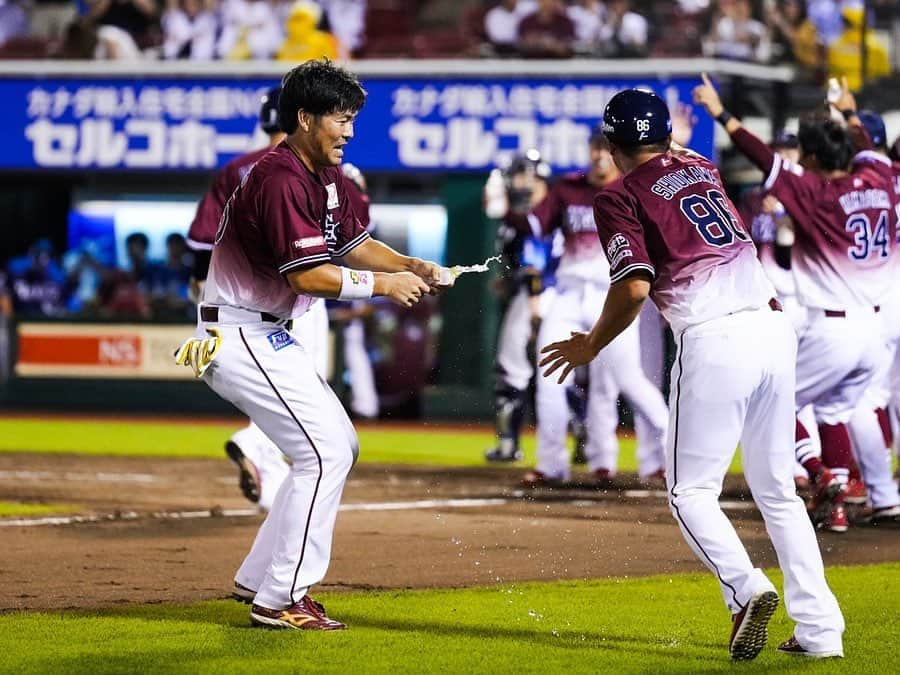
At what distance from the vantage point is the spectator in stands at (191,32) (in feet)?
70.9

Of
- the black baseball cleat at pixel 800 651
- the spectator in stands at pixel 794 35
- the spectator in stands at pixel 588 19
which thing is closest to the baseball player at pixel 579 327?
the black baseball cleat at pixel 800 651

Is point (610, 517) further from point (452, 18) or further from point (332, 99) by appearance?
point (452, 18)

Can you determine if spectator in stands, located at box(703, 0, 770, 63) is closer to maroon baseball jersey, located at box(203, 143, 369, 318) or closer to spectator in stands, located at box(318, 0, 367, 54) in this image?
spectator in stands, located at box(318, 0, 367, 54)

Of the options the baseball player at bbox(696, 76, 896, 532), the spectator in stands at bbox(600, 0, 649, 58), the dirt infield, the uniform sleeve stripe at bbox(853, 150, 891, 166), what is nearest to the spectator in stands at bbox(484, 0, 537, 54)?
the spectator in stands at bbox(600, 0, 649, 58)

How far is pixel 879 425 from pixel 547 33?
1070 cm

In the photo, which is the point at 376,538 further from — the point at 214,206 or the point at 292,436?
the point at 292,436

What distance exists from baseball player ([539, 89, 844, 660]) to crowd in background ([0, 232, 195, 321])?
47.9ft

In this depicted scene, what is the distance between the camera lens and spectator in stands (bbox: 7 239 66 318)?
21.9 m

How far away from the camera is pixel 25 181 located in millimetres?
24484

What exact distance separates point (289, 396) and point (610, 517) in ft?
13.4

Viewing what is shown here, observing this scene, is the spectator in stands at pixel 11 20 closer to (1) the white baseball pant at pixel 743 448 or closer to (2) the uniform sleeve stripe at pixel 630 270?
(2) the uniform sleeve stripe at pixel 630 270

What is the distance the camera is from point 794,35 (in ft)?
65.6

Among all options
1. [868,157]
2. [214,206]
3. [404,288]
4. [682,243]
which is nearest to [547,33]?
[868,157]

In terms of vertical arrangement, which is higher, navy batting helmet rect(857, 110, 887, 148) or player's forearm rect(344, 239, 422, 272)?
navy batting helmet rect(857, 110, 887, 148)
